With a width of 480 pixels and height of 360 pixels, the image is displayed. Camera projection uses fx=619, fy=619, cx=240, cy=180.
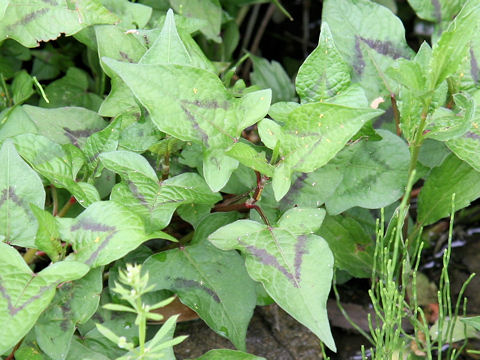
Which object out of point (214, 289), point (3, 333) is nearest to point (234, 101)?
point (214, 289)

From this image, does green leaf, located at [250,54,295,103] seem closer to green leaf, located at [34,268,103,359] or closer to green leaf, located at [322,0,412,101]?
green leaf, located at [322,0,412,101]

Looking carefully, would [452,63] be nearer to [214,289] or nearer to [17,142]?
[214,289]

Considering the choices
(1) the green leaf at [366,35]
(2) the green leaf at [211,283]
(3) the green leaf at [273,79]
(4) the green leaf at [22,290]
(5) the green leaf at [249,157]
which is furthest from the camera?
(3) the green leaf at [273,79]

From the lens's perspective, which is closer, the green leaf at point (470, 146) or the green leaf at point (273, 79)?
the green leaf at point (470, 146)

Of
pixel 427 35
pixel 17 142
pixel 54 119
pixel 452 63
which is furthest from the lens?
pixel 427 35

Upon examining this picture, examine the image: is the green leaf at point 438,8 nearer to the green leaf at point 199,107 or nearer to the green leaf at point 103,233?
the green leaf at point 199,107

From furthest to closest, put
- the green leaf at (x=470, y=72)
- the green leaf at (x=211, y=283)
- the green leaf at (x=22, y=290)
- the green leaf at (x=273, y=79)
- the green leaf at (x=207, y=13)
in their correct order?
1. the green leaf at (x=273, y=79)
2. the green leaf at (x=207, y=13)
3. the green leaf at (x=470, y=72)
4. the green leaf at (x=211, y=283)
5. the green leaf at (x=22, y=290)

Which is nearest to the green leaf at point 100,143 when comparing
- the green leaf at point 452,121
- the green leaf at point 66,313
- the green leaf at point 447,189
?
the green leaf at point 66,313
